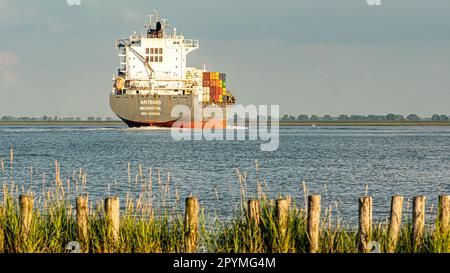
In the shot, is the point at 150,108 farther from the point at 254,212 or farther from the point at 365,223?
the point at 365,223

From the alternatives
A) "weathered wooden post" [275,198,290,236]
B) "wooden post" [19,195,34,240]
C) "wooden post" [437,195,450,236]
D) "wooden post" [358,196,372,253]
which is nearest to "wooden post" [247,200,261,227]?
"weathered wooden post" [275,198,290,236]

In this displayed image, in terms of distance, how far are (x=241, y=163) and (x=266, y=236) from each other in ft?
106

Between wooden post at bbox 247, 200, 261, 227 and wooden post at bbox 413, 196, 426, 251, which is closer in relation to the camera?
wooden post at bbox 413, 196, 426, 251

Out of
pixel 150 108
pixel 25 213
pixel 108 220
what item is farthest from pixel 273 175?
pixel 150 108

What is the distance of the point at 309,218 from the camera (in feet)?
37.5

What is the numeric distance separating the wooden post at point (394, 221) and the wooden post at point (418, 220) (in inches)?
9.0

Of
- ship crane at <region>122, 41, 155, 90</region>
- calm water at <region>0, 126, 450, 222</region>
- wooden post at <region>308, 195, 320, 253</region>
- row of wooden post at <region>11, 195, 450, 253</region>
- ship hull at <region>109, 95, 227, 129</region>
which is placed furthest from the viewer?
ship crane at <region>122, 41, 155, 90</region>

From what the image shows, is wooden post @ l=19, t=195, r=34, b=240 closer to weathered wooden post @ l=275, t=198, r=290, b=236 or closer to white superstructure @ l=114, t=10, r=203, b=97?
weathered wooden post @ l=275, t=198, r=290, b=236

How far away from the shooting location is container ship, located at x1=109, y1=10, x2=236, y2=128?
291 ft

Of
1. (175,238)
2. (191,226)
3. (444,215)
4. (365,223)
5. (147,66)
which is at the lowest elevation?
(175,238)

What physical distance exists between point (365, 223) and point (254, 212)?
174 cm

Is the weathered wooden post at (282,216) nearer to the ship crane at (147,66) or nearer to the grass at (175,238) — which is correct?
the grass at (175,238)

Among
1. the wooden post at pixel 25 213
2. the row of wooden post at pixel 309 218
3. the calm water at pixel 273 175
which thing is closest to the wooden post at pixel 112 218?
the row of wooden post at pixel 309 218
